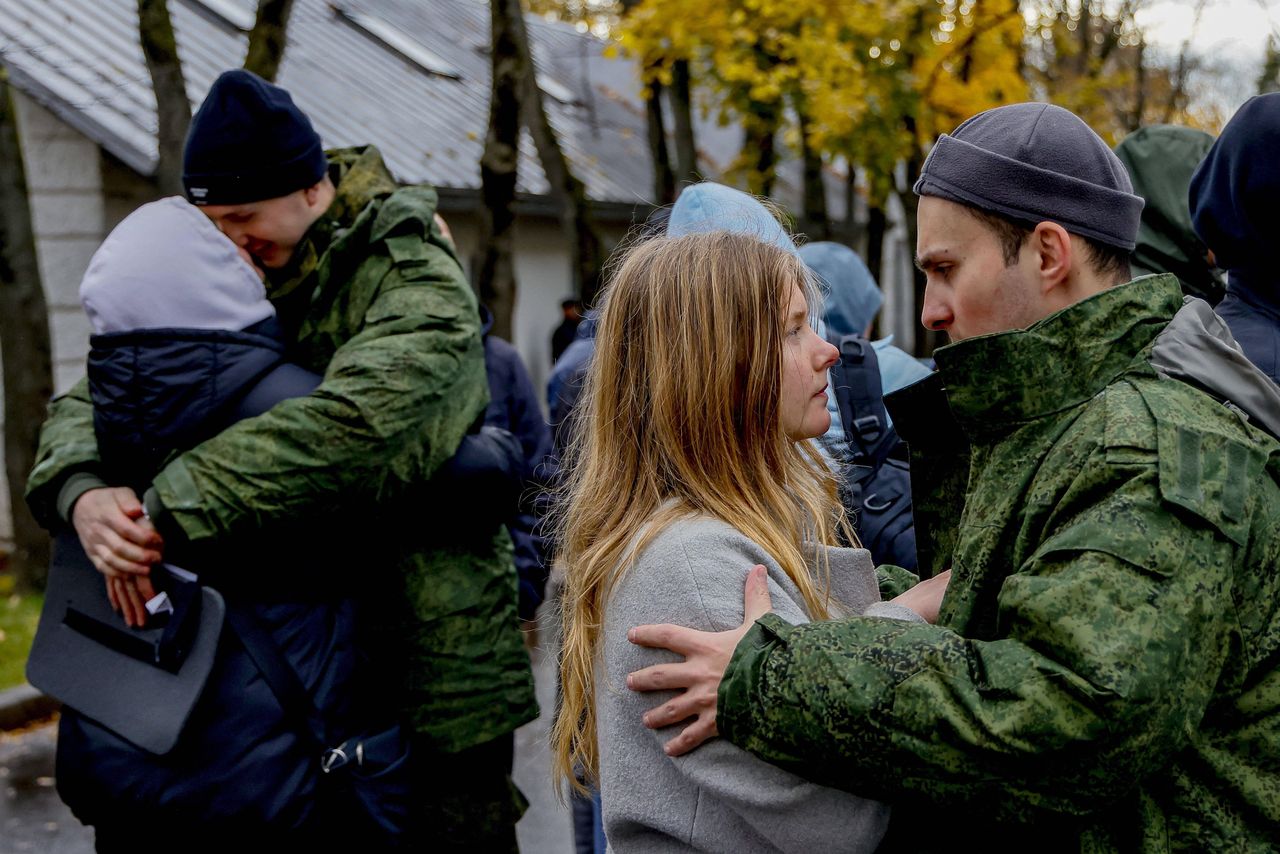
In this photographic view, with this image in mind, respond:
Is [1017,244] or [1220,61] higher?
[1220,61]

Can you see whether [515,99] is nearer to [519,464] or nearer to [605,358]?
[519,464]

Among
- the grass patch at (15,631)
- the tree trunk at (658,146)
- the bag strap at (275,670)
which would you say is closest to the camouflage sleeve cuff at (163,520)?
the bag strap at (275,670)

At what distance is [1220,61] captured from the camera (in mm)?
25656

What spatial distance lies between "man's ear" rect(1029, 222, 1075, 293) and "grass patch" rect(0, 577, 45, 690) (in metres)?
5.98

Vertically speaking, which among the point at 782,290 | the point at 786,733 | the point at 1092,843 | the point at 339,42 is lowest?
Result: the point at 1092,843

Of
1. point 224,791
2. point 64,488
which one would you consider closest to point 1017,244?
point 224,791

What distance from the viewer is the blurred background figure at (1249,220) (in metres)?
2.70

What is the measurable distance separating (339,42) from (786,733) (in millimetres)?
18031

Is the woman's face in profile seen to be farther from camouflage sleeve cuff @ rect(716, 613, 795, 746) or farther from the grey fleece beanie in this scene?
camouflage sleeve cuff @ rect(716, 613, 795, 746)

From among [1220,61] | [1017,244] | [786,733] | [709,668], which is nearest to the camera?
[786,733]

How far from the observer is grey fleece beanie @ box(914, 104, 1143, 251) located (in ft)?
5.96

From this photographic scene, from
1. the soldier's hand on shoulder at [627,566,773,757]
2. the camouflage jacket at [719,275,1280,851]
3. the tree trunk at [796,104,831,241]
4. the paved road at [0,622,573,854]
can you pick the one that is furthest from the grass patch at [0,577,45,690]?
the tree trunk at [796,104,831,241]

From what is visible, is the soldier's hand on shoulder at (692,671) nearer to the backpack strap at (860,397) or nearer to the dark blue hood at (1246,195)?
the backpack strap at (860,397)

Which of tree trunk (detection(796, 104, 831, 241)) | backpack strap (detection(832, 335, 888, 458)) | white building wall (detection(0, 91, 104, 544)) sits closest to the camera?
backpack strap (detection(832, 335, 888, 458))
